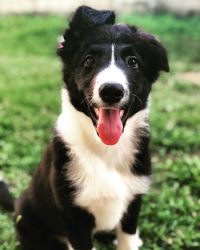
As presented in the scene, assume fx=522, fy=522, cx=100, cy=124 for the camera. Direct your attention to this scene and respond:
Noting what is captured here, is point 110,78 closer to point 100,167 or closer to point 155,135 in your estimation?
point 100,167

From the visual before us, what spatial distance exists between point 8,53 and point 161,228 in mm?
6025

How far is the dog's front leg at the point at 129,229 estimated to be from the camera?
326cm

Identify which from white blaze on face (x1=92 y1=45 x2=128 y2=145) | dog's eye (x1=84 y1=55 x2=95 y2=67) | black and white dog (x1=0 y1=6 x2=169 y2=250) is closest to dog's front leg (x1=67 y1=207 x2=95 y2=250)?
A: black and white dog (x1=0 y1=6 x2=169 y2=250)

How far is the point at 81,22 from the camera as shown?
2.87m

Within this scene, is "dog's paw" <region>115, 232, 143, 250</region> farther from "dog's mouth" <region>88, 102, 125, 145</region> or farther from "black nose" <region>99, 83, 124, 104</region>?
"black nose" <region>99, 83, 124, 104</region>

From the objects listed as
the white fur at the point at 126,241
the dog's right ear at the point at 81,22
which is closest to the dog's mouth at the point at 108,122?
the dog's right ear at the point at 81,22

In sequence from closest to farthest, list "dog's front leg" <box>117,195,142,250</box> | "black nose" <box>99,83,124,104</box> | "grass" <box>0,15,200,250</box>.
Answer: "black nose" <box>99,83,124,104</box> < "dog's front leg" <box>117,195,142,250</box> < "grass" <box>0,15,200,250</box>

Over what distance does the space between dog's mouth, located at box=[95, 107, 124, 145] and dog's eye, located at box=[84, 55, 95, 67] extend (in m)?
0.25

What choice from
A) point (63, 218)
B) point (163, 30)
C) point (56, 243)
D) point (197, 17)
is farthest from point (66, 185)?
point (197, 17)

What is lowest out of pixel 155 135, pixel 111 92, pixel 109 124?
pixel 155 135

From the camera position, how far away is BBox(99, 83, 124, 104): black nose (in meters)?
2.56

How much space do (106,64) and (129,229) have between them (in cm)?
117

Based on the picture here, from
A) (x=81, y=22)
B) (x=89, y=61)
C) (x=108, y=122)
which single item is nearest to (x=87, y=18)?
(x=81, y=22)

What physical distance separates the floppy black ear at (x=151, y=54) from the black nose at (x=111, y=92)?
1.28ft
